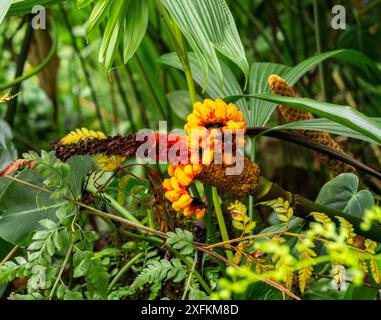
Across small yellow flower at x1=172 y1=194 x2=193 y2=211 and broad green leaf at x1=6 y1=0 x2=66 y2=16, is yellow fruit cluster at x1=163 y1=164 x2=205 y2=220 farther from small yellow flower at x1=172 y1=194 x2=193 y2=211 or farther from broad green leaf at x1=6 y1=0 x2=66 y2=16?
broad green leaf at x1=6 y1=0 x2=66 y2=16

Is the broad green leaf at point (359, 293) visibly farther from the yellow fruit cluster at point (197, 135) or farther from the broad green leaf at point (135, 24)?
the broad green leaf at point (135, 24)

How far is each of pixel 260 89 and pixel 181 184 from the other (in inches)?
12.6

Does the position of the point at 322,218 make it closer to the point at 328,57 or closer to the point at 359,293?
the point at 359,293

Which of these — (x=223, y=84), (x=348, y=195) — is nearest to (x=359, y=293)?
(x=348, y=195)

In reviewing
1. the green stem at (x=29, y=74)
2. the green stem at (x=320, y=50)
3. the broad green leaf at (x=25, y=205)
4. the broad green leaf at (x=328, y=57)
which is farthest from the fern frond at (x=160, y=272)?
the green stem at (x=320, y=50)

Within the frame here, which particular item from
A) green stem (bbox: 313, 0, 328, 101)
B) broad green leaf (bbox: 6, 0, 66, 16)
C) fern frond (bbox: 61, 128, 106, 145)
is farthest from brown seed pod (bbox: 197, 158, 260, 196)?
green stem (bbox: 313, 0, 328, 101)

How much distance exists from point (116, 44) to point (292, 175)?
3.76 feet

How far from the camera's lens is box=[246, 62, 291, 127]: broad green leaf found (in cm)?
72

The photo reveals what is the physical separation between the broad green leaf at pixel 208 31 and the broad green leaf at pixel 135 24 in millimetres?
75

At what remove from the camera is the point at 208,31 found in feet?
1.69

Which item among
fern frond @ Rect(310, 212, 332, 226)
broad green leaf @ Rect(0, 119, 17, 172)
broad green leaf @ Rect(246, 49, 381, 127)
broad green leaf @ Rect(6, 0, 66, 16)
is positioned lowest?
fern frond @ Rect(310, 212, 332, 226)

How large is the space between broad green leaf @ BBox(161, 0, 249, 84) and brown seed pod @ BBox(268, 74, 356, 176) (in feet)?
0.40
